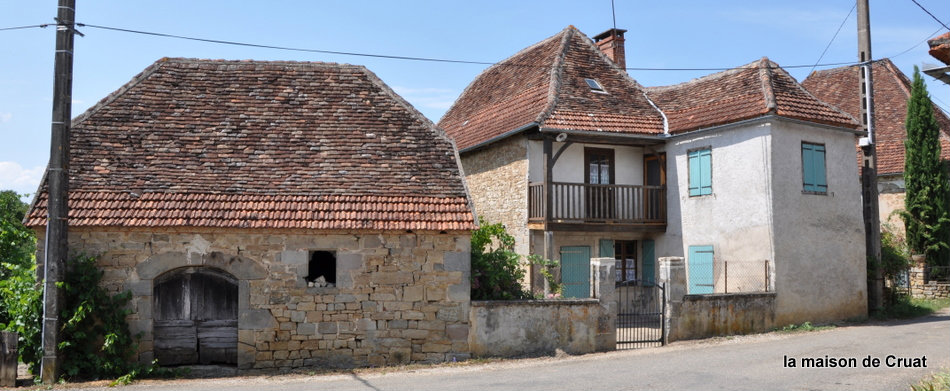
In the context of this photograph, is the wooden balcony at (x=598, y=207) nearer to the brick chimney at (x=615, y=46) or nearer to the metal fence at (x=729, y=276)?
the metal fence at (x=729, y=276)

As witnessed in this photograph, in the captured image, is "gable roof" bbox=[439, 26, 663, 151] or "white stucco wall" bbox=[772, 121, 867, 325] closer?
"white stucco wall" bbox=[772, 121, 867, 325]

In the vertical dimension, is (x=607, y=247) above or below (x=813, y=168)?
below

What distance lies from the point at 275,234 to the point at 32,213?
12.1ft

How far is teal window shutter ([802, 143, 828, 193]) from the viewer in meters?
16.5

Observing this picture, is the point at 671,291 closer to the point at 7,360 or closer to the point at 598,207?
the point at 598,207

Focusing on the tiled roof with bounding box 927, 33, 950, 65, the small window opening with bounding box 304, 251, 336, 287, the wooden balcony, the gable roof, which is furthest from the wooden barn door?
the tiled roof with bounding box 927, 33, 950, 65

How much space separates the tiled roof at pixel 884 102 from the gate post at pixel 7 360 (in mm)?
22219

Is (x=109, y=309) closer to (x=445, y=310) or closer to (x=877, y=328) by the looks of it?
(x=445, y=310)

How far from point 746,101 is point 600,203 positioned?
4.04 metres

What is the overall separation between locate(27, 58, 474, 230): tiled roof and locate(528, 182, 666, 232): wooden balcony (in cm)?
409

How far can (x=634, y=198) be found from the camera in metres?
18.3

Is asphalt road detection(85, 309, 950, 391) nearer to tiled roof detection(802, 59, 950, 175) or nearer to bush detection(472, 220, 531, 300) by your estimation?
bush detection(472, 220, 531, 300)

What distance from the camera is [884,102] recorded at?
78.3ft

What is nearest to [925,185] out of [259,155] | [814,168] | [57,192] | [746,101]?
[814,168]
